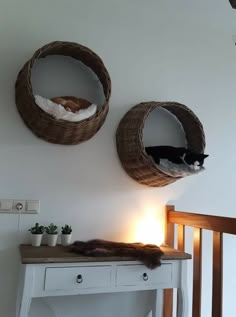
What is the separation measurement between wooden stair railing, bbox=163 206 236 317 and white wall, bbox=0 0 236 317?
0.16 metres

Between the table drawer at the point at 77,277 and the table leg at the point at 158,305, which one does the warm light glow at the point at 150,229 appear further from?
the table drawer at the point at 77,277

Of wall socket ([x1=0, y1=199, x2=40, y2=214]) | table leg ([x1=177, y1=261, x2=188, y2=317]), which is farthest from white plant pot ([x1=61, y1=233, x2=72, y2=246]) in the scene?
table leg ([x1=177, y1=261, x2=188, y2=317])

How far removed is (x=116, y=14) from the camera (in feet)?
7.59

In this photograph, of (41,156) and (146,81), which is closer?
(41,156)

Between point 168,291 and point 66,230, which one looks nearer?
point 66,230

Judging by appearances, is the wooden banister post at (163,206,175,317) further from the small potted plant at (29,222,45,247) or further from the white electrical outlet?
the white electrical outlet

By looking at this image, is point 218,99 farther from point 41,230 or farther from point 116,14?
point 41,230

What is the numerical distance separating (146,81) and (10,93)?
3.29 feet

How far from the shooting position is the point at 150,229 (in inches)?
87.4

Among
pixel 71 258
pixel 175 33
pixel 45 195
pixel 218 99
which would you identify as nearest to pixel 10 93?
pixel 45 195

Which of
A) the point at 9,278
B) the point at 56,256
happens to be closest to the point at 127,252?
the point at 56,256

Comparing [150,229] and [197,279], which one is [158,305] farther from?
[150,229]

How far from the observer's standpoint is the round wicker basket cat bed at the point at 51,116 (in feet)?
5.87

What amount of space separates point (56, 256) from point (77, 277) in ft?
0.53
